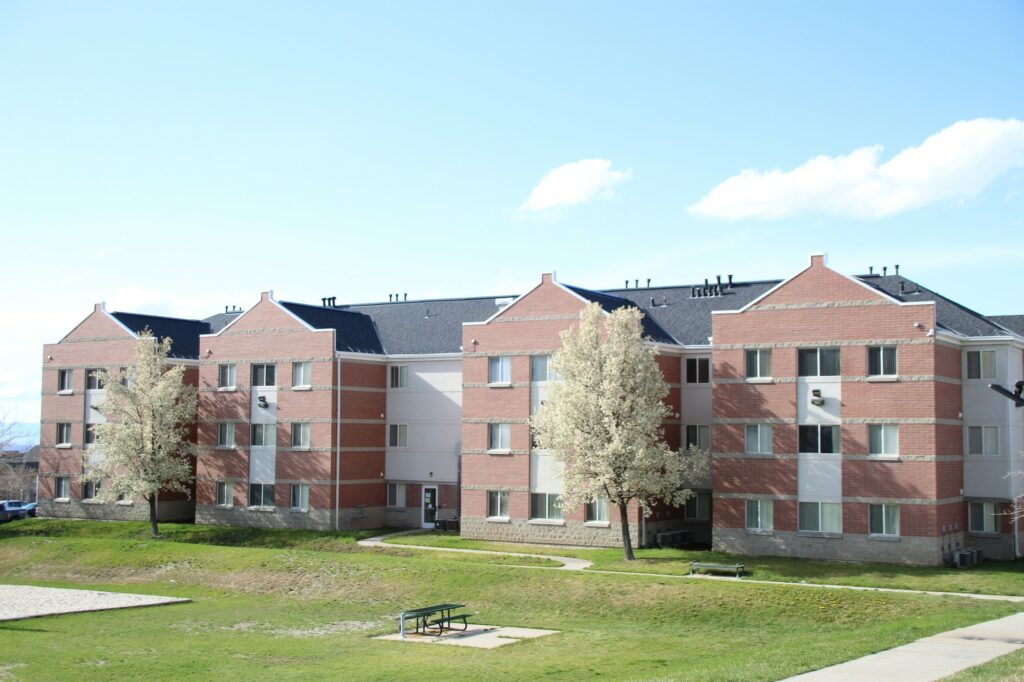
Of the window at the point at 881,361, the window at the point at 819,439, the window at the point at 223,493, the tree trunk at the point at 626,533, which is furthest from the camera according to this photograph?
the window at the point at 223,493

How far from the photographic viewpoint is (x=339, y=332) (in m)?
54.9

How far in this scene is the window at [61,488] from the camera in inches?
2416

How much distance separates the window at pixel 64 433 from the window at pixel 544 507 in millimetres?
29709

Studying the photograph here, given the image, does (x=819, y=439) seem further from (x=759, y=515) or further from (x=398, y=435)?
(x=398, y=435)

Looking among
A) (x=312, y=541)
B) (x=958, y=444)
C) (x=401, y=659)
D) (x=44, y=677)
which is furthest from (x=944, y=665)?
(x=312, y=541)

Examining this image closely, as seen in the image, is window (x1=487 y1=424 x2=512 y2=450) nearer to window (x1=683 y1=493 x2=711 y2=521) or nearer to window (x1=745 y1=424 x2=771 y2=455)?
window (x1=683 y1=493 x2=711 y2=521)

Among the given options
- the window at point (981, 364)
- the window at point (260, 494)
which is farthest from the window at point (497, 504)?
the window at point (981, 364)

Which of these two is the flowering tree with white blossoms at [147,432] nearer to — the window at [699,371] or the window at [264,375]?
the window at [264,375]

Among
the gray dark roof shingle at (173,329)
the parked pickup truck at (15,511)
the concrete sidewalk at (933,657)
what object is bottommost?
the parked pickup truck at (15,511)

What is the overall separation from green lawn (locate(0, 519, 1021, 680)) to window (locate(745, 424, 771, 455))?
8480mm

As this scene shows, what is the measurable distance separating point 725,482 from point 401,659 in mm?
19215

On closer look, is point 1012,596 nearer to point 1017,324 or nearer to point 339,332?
point 1017,324

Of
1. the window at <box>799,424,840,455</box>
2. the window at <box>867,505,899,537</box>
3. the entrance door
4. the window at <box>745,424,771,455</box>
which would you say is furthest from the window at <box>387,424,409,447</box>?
the window at <box>867,505,899,537</box>

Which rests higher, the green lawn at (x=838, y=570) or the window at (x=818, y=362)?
the window at (x=818, y=362)
